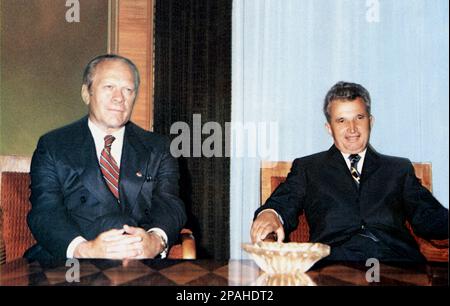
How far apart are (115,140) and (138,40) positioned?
117cm

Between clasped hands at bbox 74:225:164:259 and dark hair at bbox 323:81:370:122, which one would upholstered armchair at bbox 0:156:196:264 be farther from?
dark hair at bbox 323:81:370:122

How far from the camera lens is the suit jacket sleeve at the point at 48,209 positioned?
208 centimetres

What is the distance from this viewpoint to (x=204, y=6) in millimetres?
3533

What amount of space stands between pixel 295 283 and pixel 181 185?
2.24 m

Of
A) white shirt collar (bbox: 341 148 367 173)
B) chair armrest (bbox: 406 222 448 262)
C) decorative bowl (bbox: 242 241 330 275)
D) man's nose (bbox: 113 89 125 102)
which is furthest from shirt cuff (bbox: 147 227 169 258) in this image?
chair armrest (bbox: 406 222 448 262)

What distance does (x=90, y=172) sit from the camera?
7.84ft

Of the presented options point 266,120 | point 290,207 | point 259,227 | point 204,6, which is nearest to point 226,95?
point 266,120

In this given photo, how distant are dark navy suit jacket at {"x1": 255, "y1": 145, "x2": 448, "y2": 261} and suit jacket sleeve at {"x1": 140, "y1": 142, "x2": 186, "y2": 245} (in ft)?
1.34

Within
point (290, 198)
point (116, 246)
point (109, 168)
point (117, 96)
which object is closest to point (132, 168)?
point (109, 168)

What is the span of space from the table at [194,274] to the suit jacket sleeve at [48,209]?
42cm

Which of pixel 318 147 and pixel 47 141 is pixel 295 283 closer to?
pixel 47 141

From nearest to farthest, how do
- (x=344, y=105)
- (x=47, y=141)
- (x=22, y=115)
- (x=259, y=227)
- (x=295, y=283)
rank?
(x=295, y=283)
(x=259, y=227)
(x=47, y=141)
(x=344, y=105)
(x=22, y=115)

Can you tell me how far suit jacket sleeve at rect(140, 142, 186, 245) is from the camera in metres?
2.29

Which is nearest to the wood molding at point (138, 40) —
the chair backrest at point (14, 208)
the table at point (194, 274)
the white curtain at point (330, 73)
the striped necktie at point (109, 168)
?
the white curtain at point (330, 73)
